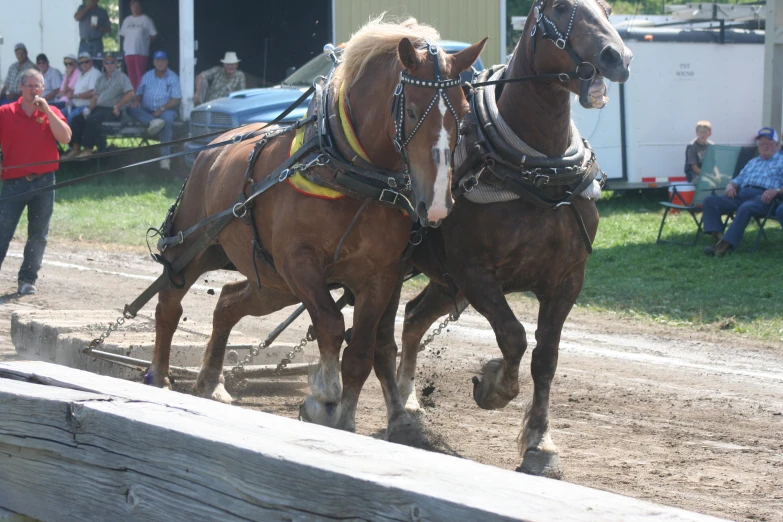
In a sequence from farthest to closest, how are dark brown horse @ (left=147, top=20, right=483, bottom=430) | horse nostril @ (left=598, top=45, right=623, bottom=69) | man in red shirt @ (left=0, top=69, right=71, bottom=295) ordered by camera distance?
man in red shirt @ (left=0, top=69, right=71, bottom=295)
horse nostril @ (left=598, top=45, right=623, bottom=69)
dark brown horse @ (left=147, top=20, right=483, bottom=430)

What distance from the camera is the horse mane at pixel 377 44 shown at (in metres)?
4.39

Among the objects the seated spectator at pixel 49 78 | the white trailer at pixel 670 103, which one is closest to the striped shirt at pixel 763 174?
the white trailer at pixel 670 103

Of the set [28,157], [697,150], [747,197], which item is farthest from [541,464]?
[697,150]

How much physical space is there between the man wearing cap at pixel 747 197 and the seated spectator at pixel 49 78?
1103 cm

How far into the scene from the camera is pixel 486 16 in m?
17.1

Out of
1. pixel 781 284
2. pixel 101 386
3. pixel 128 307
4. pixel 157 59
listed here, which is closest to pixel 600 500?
pixel 101 386

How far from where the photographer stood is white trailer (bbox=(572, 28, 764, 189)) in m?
14.3

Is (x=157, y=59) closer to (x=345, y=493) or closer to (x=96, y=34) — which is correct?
(x=96, y=34)

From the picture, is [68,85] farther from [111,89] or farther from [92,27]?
[92,27]

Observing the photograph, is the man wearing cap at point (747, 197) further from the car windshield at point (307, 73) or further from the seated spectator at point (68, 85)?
the seated spectator at point (68, 85)

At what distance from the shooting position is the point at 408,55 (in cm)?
410

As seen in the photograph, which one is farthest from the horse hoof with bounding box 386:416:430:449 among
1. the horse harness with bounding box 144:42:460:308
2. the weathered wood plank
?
the weathered wood plank

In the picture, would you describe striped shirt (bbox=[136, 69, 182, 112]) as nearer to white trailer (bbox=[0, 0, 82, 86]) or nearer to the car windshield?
white trailer (bbox=[0, 0, 82, 86])

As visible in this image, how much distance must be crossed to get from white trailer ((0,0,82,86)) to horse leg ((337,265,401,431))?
14.3m
